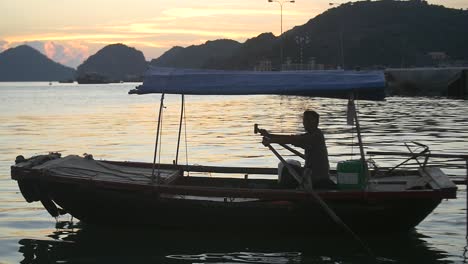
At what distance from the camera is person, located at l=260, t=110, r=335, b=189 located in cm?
1018

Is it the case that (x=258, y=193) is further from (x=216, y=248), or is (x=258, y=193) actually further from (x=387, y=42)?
(x=387, y=42)

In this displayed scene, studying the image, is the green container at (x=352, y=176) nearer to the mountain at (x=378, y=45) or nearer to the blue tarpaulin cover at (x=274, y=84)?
the blue tarpaulin cover at (x=274, y=84)

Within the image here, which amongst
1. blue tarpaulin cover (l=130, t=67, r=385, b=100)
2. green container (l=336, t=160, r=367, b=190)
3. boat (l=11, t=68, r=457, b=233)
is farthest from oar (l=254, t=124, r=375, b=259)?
blue tarpaulin cover (l=130, t=67, r=385, b=100)

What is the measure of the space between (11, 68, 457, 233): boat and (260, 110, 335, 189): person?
225 millimetres

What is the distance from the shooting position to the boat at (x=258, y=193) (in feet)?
33.4

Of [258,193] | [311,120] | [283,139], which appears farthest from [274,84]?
[258,193]

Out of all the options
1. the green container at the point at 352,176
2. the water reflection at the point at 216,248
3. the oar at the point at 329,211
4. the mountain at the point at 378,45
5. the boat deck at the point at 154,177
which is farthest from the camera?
the mountain at the point at 378,45

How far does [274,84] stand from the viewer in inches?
412

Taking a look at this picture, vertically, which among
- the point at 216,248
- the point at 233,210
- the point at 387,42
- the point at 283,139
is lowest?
the point at 216,248

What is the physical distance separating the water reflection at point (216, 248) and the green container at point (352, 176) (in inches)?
33.4

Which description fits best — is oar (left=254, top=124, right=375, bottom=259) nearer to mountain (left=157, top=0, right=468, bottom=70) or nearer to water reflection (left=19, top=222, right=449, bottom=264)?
water reflection (left=19, top=222, right=449, bottom=264)

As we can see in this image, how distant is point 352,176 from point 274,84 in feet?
6.48

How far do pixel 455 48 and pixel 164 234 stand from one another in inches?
7249

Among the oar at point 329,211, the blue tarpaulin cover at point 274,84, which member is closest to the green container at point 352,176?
the oar at point 329,211
